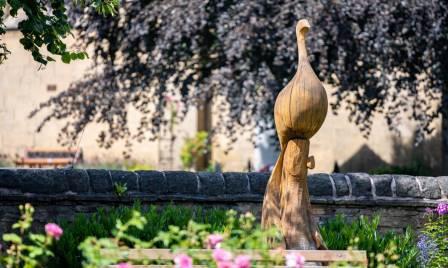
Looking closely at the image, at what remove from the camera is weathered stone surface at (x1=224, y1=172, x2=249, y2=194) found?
9.09 metres

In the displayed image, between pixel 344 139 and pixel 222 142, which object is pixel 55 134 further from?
pixel 344 139

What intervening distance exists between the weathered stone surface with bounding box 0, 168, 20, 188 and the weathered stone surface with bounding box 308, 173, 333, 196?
2.25 metres

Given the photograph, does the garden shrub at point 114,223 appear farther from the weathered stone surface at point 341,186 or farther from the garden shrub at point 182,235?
the weathered stone surface at point 341,186

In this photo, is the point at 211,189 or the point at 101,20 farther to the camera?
the point at 101,20

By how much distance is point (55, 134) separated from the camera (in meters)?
21.5

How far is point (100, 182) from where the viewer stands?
28.8ft

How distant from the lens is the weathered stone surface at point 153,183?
29.3 ft

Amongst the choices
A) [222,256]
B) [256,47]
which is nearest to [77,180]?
[222,256]

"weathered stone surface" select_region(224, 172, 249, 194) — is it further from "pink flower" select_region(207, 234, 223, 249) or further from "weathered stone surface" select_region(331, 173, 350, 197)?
"pink flower" select_region(207, 234, 223, 249)

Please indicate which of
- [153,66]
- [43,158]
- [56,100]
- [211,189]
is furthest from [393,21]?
[43,158]

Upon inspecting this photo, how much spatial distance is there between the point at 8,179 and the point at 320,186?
2396 mm

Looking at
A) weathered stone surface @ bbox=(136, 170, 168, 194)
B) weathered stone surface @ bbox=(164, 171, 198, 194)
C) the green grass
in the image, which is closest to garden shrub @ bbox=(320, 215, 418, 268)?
the green grass

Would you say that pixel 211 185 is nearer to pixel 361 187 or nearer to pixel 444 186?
pixel 361 187

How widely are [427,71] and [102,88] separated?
4.07 m
